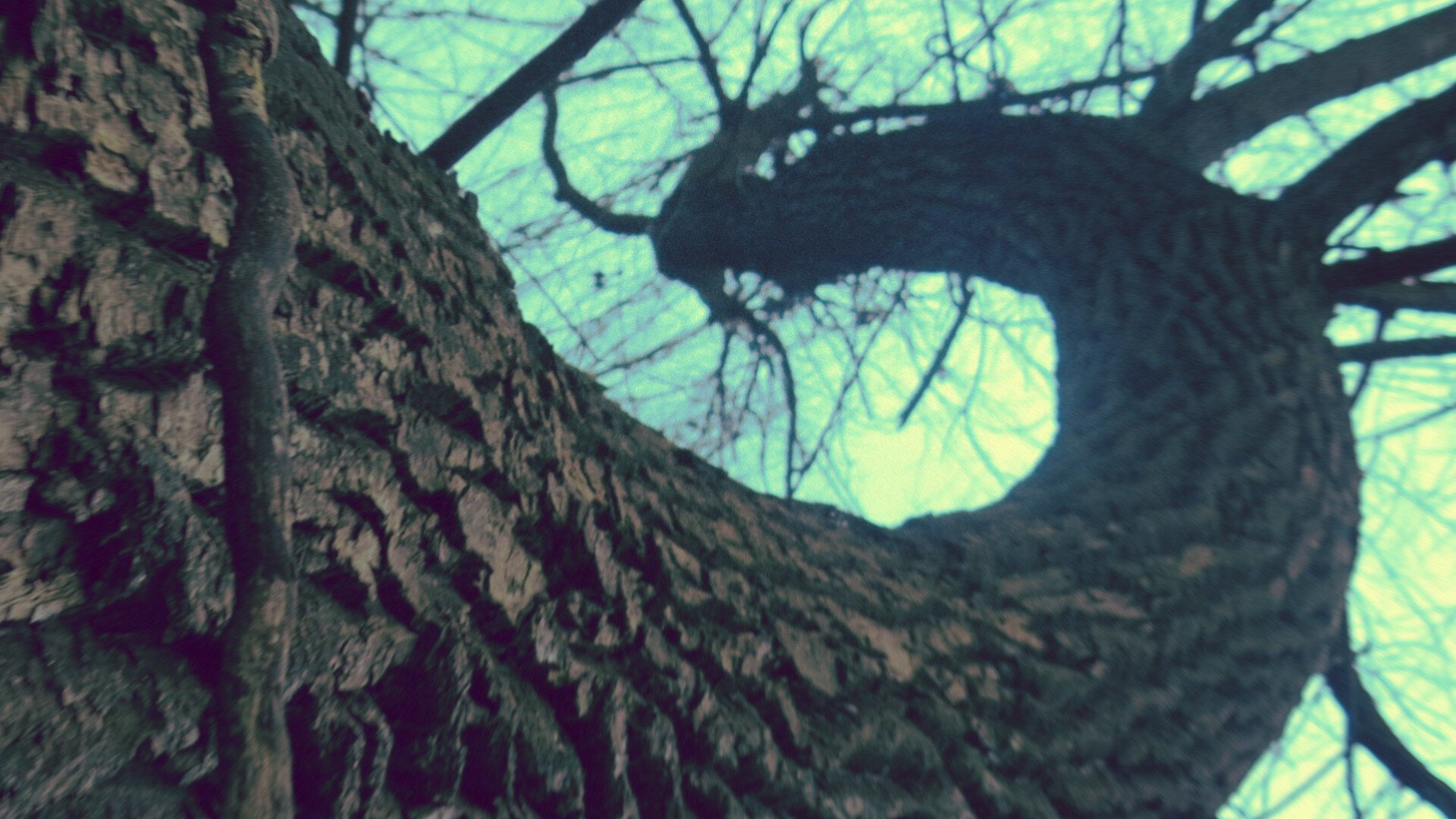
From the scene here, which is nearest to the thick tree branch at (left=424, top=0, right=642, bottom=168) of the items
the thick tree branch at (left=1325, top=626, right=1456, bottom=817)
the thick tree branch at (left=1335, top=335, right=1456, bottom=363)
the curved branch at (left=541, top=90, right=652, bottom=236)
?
Answer: the curved branch at (left=541, top=90, right=652, bottom=236)

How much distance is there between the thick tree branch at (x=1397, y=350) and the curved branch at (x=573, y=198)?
1884mm

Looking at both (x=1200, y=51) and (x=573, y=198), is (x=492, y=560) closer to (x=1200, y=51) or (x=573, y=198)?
(x=573, y=198)

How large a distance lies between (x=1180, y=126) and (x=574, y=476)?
2165mm

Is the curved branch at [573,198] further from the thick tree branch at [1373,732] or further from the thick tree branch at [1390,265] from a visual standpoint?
the thick tree branch at [1373,732]

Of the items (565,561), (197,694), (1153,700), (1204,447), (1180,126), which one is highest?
(1180,126)

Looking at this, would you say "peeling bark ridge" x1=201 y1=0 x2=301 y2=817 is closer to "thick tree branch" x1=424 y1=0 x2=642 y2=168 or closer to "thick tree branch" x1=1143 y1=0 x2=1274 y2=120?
"thick tree branch" x1=424 y1=0 x2=642 y2=168

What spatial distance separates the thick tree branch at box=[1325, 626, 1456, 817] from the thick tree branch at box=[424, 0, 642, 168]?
85.8 inches

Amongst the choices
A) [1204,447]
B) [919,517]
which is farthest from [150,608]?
[1204,447]

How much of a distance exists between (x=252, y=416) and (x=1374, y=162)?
2.37 metres

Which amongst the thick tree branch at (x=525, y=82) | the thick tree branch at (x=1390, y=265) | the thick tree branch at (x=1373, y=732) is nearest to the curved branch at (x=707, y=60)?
the thick tree branch at (x=525, y=82)

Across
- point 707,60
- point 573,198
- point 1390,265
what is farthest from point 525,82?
point 1390,265

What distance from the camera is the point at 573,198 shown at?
9.36 feet

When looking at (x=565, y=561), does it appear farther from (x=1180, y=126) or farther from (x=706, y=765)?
(x=1180, y=126)

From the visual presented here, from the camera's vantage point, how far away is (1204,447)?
1.68m
